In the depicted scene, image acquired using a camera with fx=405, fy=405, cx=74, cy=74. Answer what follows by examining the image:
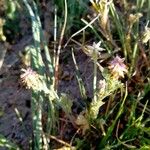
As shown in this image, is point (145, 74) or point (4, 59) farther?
point (4, 59)

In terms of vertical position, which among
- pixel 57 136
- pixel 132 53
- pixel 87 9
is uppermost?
pixel 87 9

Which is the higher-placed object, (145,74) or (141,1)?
(141,1)

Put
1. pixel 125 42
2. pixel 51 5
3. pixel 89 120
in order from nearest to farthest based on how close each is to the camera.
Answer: pixel 89 120
pixel 125 42
pixel 51 5

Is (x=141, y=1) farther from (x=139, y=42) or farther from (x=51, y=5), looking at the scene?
(x=51, y=5)

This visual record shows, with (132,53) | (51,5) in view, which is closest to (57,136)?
(132,53)

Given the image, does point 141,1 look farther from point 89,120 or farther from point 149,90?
point 89,120

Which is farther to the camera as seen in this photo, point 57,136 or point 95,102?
point 57,136

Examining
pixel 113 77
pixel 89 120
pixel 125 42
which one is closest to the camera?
pixel 113 77

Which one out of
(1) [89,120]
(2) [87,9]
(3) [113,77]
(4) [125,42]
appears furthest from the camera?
(2) [87,9]

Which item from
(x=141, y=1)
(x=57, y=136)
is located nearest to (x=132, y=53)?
(x=141, y=1)
